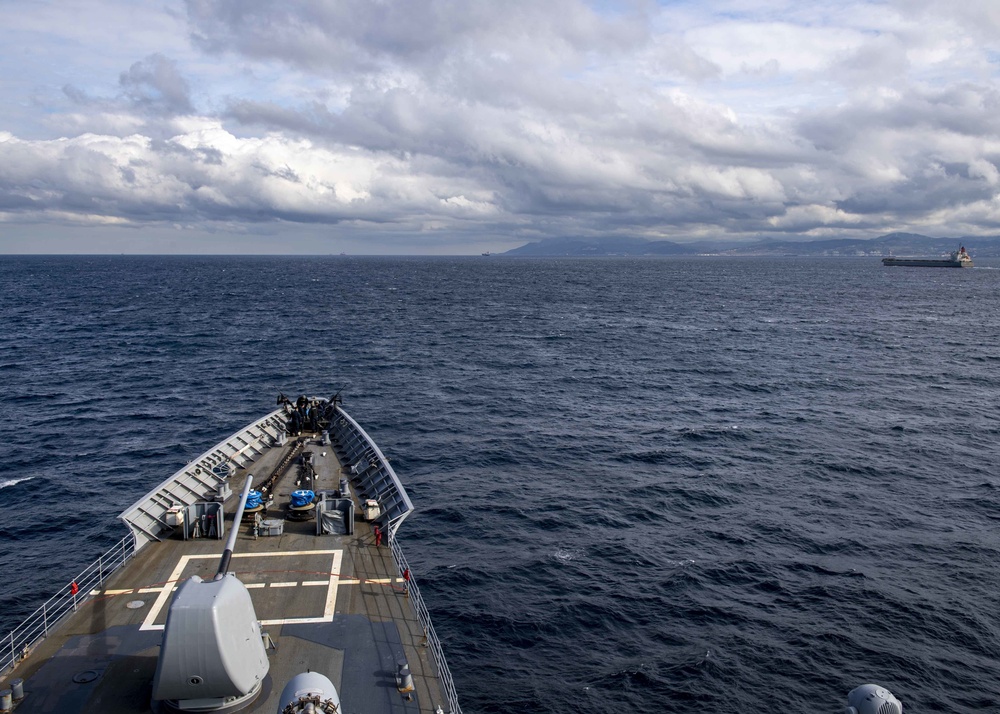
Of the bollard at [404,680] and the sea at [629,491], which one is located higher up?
the bollard at [404,680]

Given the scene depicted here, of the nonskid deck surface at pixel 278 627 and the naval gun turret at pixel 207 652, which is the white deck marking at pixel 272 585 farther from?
the naval gun turret at pixel 207 652

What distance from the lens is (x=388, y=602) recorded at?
28.2m

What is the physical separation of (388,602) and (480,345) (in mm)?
94307

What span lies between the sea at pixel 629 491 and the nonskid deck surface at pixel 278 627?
25.3ft

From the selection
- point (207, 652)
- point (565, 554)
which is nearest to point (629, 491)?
point (565, 554)

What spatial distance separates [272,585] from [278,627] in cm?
313

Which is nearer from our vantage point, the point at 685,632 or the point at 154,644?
the point at 154,644

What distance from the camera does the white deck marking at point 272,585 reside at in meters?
26.5

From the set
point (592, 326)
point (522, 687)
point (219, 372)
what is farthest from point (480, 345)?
point (522, 687)

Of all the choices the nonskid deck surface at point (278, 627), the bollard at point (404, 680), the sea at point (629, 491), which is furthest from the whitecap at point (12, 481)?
the bollard at point (404, 680)

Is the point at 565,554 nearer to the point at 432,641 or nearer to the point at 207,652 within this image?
the point at 432,641

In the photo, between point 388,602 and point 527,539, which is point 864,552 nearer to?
point 527,539

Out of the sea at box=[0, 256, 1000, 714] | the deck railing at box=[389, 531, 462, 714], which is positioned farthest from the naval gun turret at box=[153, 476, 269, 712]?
the sea at box=[0, 256, 1000, 714]

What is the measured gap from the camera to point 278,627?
2611 cm
